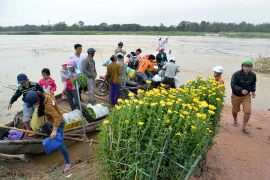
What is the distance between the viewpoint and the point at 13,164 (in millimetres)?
5121

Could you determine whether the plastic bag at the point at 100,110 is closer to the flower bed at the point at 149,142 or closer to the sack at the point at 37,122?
the sack at the point at 37,122

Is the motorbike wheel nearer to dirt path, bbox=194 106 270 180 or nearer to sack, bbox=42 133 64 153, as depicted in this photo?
dirt path, bbox=194 106 270 180

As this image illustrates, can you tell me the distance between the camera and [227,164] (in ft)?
15.4

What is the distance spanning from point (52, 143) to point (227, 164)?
318 centimetres

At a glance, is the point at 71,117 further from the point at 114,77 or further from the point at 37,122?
the point at 114,77

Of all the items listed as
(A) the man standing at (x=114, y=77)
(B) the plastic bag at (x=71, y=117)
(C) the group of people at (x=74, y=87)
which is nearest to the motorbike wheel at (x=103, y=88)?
(C) the group of people at (x=74, y=87)

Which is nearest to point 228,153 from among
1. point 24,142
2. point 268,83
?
point 24,142

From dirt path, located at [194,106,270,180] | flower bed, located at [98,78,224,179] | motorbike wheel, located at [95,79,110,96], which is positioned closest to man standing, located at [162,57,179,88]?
motorbike wheel, located at [95,79,110,96]

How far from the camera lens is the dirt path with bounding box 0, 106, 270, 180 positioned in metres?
4.23

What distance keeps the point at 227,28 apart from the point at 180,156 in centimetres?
9975

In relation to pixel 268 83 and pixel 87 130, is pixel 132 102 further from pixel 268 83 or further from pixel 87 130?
pixel 268 83

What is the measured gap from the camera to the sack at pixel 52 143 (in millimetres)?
4207

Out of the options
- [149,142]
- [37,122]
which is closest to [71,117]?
[37,122]

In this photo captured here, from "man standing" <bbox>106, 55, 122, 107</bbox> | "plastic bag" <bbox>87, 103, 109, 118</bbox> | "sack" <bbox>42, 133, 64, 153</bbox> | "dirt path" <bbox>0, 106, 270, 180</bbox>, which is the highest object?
"man standing" <bbox>106, 55, 122, 107</bbox>
